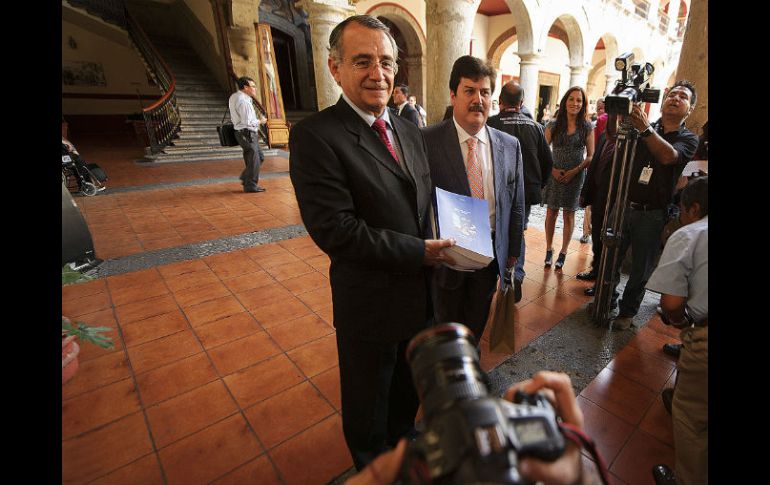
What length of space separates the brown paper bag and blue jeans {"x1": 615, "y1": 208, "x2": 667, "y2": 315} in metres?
1.23

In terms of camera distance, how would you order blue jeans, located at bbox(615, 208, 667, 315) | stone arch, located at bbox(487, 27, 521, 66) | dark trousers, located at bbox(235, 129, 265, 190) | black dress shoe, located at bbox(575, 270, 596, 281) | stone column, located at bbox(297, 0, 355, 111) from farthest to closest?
stone arch, located at bbox(487, 27, 521, 66)
stone column, located at bbox(297, 0, 355, 111)
dark trousers, located at bbox(235, 129, 265, 190)
black dress shoe, located at bbox(575, 270, 596, 281)
blue jeans, located at bbox(615, 208, 667, 315)

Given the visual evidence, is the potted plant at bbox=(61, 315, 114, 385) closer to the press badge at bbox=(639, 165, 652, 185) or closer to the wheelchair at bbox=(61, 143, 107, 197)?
the press badge at bbox=(639, 165, 652, 185)

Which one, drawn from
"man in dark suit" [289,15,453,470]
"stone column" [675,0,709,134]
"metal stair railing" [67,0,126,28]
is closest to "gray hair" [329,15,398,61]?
"man in dark suit" [289,15,453,470]

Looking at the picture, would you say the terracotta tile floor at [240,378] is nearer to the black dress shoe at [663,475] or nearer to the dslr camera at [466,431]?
the black dress shoe at [663,475]

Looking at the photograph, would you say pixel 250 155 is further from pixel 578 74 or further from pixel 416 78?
pixel 578 74

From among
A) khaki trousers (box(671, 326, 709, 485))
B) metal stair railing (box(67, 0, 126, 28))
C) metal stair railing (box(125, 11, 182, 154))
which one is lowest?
khaki trousers (box(671, 326, 709, 485))

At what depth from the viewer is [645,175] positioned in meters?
2.37

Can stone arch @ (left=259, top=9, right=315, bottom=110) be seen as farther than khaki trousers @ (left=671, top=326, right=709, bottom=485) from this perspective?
Yes

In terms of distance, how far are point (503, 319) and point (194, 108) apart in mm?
11748

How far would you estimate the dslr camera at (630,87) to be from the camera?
2072 millimetres

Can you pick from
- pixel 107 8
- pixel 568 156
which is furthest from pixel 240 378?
pixel 107 8

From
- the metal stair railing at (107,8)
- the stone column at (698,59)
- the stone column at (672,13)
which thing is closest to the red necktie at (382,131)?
the stone column at (698,59)

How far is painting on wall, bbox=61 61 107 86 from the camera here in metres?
13.0

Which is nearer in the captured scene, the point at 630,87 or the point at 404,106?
the point at 630,87
